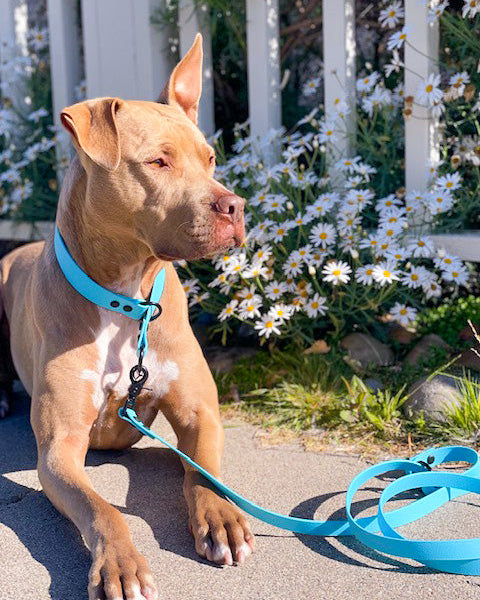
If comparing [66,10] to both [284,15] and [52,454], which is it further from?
[52,454]

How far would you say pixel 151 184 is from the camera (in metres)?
2.74

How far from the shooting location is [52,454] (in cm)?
281

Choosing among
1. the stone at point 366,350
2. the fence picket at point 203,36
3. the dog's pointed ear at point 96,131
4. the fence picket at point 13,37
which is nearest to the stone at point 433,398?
the stone at point 366,350

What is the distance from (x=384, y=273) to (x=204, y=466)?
130 centimetres

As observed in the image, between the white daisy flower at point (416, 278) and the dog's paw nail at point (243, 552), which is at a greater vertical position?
the white daisy flower at point (416, 278)

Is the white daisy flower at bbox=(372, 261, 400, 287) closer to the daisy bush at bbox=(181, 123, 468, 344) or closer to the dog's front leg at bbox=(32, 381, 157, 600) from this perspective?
the daisy bush at bbox=(181, 123, 468, 344)

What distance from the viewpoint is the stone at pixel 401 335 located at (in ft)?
13.8

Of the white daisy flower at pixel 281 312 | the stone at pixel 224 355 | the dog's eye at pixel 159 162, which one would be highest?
the dog's eye at pixel 159 162

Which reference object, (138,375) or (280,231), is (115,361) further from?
(280,231)

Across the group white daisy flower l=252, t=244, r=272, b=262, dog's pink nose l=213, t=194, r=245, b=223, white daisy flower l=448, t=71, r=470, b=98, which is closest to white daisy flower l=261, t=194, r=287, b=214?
white daisy flower l=252, t=244, r=272, b=262

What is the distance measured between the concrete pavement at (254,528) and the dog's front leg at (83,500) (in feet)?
0.33

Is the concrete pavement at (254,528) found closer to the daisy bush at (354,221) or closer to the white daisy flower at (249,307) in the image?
the white daisy flower at (249,307)

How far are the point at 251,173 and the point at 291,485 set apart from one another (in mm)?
1886

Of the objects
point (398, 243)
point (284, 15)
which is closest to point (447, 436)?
point (398, 243)
